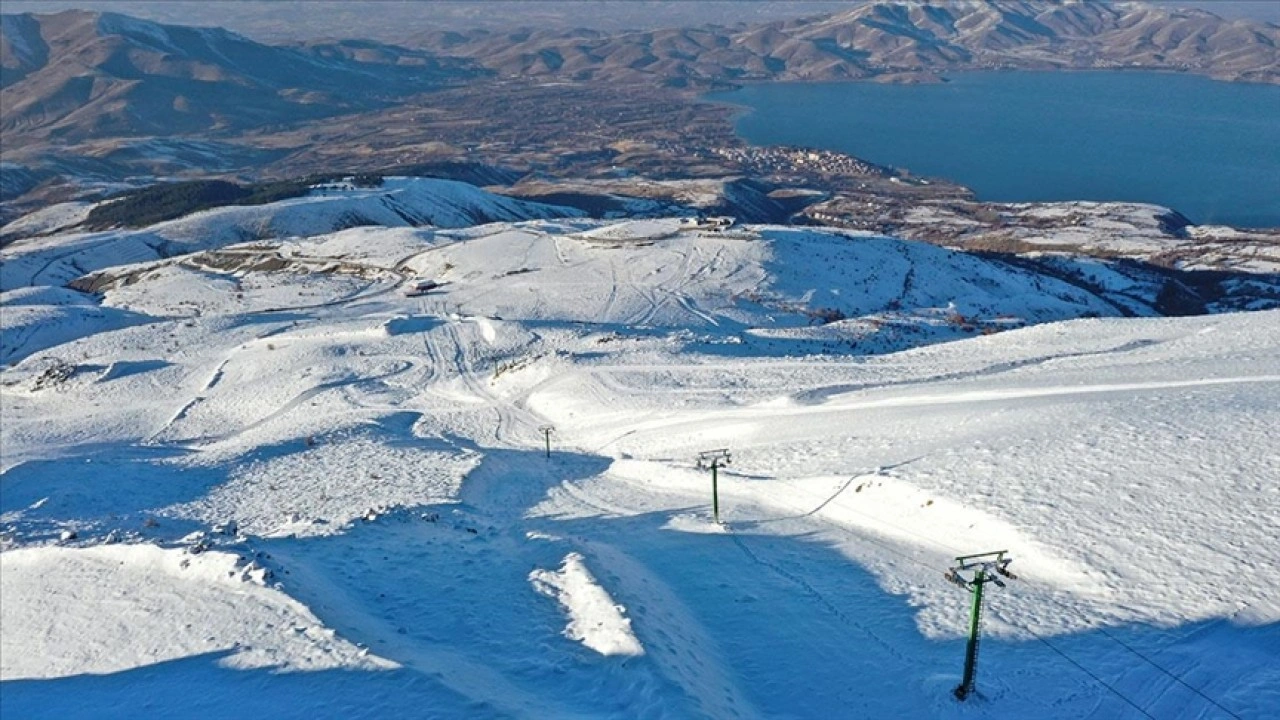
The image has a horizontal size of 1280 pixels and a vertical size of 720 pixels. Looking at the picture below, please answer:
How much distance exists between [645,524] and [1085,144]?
160m

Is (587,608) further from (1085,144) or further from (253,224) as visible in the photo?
(1085,144)

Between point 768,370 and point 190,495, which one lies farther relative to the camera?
point 768,370

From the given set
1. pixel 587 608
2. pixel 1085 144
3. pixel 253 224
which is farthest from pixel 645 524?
pixel 1085 144

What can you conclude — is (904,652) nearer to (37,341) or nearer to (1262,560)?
(1262,560)

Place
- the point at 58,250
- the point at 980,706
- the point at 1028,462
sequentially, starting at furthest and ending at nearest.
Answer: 1. the point at 58,250
2. the point at 1028,462
3. the point at 980,706

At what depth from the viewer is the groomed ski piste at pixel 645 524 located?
473 inches

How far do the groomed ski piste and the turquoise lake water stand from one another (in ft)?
331

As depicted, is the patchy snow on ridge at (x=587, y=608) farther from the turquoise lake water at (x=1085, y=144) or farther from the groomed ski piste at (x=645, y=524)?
the turquoise lake water at (x=1085, y=144)

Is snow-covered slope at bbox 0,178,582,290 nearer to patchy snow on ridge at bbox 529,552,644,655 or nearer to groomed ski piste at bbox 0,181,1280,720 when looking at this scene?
groomed ski piste at bbox 0,181,1280,720

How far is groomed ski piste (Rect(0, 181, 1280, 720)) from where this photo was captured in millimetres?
12023

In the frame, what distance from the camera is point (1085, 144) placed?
15375cm

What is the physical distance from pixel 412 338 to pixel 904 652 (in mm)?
32924

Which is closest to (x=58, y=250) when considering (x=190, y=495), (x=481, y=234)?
(x=481, y=234)

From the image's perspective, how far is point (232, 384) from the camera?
3709 centimetres
